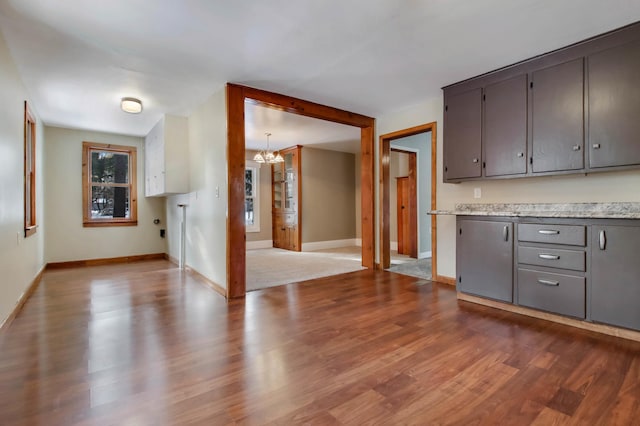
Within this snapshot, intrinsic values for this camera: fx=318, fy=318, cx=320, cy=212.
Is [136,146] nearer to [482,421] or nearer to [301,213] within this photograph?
[301,213]

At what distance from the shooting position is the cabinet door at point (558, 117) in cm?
272

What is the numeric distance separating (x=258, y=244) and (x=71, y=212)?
3.72m

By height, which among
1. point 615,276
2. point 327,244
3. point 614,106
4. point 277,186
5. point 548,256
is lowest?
point 327,244

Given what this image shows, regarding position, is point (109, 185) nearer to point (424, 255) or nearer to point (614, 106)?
point (424, 255)

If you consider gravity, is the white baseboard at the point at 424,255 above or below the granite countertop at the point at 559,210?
below

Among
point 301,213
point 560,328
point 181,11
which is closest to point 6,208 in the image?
point 181,11

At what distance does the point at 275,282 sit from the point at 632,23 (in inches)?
165

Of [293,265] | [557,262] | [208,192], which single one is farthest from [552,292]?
[208,192]

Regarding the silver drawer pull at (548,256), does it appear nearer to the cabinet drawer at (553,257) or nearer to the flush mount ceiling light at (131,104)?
the cabinet drawer at (553,257)

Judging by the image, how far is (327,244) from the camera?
7.87m

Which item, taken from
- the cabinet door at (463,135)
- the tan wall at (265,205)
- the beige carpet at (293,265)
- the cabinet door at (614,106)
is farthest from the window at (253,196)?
the cabinet door at (614,106)

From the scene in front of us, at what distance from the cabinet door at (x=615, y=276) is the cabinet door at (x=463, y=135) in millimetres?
1256

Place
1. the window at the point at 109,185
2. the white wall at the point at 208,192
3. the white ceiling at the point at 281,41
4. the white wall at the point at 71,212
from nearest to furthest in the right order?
the white ceiling at the point at 281,41, the white wall at the point at 208,192, the white wall at the point at 71,212, the window at the point at 109,185

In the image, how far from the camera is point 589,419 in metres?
1.48
